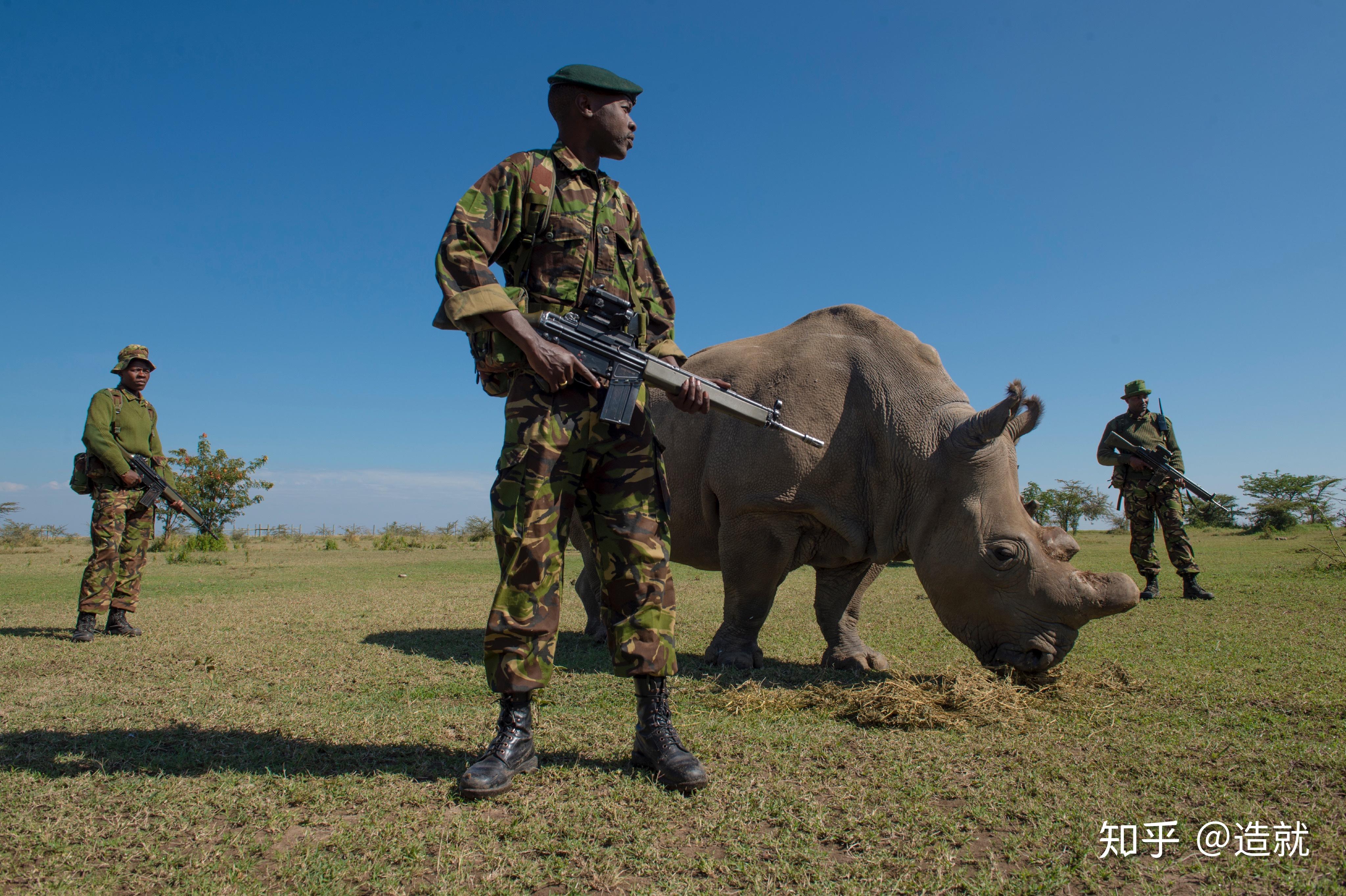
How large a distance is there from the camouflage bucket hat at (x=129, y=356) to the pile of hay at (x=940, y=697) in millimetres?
6315

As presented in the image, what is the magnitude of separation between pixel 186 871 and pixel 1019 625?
3.72m

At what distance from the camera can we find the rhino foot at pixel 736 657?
4.89m

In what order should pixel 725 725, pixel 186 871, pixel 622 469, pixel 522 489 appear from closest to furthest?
pixel 186 871
pixel 522 489
pixel 622 469
pixel 725 725

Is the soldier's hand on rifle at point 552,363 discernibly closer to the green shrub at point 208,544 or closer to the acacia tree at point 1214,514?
the acacia tree at point 1214,514

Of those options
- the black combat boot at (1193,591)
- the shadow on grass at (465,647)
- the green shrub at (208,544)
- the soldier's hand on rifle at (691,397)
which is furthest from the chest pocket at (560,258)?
the green shrub at (208,544)

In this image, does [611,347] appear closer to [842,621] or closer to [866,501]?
[866,501]

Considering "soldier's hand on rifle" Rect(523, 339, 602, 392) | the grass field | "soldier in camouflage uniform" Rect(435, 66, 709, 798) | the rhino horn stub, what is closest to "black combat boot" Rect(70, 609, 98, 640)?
the grass field

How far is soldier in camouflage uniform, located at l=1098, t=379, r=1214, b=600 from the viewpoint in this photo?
8.88 meters

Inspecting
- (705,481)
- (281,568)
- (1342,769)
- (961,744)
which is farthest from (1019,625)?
(281,568)

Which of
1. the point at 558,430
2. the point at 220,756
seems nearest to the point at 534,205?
the point at 558,430

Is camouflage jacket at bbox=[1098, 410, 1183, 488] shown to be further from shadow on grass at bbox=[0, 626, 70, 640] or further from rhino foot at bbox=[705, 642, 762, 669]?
shadow on grass at bbox=[0, 626, 70, 640]

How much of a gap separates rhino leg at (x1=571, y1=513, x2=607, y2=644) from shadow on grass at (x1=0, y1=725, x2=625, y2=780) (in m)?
2.99

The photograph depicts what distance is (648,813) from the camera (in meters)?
2.43

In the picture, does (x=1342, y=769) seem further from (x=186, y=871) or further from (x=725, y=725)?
(x=186, y=871)
